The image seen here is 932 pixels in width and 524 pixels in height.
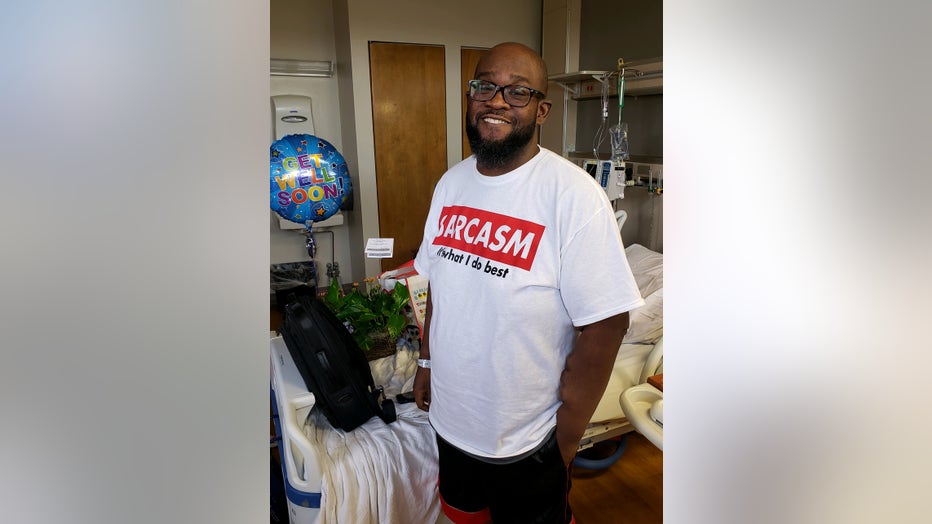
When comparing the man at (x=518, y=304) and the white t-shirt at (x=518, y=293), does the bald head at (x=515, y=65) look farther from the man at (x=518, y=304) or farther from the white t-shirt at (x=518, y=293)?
the white t-shirt at (x=518, y=293)

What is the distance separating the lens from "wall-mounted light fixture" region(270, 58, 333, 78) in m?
4.29

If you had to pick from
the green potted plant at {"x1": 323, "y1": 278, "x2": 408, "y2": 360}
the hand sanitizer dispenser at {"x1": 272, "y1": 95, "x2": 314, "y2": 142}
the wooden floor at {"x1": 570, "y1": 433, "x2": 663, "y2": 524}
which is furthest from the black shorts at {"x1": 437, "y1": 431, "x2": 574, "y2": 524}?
the hand sanitizer dispenser at {"x1": 272, "y1": 95, "x2": 314, "y2": 142}

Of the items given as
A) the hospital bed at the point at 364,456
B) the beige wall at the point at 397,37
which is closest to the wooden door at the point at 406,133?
the beige wall at the point at 397,37

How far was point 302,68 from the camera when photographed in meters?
4.43

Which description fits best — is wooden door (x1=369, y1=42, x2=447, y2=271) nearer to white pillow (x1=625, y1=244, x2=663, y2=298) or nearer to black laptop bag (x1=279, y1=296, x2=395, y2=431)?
white pillow (x1=625, y1=244, x2=663, y2=298)

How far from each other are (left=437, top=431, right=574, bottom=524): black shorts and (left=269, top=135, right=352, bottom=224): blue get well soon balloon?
1667 mm

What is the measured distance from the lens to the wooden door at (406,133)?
4.31 metres

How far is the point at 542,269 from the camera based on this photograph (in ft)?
4.24

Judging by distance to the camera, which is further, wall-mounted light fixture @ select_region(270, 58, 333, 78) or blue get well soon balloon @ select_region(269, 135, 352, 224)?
wall-mounted light fixture @ select_region(270, 58, 333, 78)

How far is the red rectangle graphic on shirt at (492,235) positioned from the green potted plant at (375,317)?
798mm
